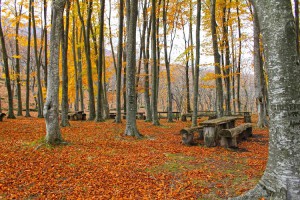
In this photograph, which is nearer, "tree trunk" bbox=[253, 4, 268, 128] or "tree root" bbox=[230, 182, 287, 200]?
"tree root" bbox=[230, 182, 287, 200]

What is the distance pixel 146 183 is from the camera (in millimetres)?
3904

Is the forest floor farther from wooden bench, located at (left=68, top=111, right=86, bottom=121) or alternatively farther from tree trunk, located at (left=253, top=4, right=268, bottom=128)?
wooden bench, located at (left=68, top=111, right=86, bottom=121)

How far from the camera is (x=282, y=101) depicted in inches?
106

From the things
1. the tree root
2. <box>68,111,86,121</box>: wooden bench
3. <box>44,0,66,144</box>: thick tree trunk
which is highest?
<box>44,0,66,144</box>: thick tree trunk

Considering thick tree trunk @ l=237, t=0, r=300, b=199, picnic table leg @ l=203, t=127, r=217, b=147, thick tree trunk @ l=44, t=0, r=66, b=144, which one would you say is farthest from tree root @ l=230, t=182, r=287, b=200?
thick tree trunk @ l=44, t=0, r=66, b=144

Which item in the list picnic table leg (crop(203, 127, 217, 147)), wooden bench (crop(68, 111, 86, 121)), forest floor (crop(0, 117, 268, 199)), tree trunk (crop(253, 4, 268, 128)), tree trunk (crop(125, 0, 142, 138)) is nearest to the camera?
forest floor (crop(0, 117, 268, 199))

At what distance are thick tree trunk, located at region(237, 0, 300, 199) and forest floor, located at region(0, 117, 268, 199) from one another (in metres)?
0.91

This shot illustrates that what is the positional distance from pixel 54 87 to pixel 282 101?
5732 mm

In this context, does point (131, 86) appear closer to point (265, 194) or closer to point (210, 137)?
point (210, 137)

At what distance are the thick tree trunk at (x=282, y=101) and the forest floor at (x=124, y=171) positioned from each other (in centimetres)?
91

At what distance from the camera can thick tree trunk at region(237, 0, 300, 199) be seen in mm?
2652

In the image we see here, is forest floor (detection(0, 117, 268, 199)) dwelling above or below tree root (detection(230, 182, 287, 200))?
below

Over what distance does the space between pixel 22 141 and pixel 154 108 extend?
24.4 ft

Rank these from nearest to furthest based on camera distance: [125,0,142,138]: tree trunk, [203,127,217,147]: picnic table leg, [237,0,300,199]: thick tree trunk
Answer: [237,0,300,199]: thick tree trunk, [203,127,217,147]: picnic table leg, [125,0,142,138]: tree trunk
